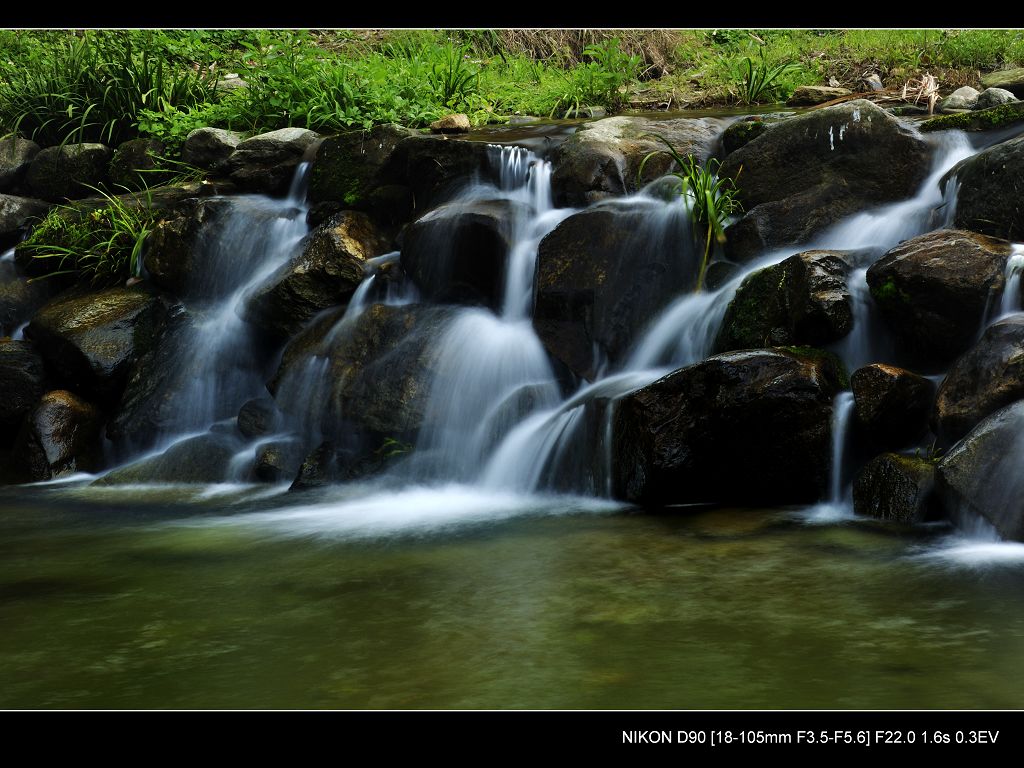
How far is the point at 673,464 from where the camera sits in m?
4.79

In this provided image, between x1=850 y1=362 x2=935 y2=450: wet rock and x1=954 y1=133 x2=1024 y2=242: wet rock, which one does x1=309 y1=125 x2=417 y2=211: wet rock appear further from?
x1=850 y1=362 x2=935 y2=450: wet rock

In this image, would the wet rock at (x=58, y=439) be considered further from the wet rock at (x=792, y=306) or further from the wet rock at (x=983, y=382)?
the wet rock at (x=983, y=382)

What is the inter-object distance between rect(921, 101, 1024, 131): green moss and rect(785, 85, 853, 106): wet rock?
2.40m

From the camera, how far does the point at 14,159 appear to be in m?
9.70

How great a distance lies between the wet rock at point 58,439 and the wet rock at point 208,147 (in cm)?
296

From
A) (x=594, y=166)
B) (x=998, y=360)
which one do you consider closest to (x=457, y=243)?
(x=594, y=166)

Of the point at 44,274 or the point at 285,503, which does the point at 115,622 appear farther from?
the point at 44,274

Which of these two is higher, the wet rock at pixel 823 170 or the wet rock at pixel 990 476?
the wet rock at pixel 823 170

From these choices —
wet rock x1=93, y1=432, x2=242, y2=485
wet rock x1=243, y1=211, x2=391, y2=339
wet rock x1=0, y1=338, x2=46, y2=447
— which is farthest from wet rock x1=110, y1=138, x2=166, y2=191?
wet rock x1=93, y1=432, x2=242, y2=485

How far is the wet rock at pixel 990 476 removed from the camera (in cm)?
388

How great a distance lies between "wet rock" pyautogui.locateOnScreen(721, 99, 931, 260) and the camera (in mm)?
6383

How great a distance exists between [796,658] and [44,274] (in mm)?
7630

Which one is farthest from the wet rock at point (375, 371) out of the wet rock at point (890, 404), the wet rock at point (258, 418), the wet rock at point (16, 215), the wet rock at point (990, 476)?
the wet rock at point (16, 215)

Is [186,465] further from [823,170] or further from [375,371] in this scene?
[823,170]
